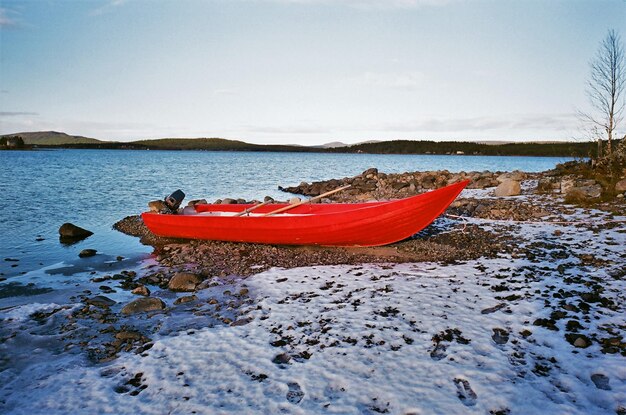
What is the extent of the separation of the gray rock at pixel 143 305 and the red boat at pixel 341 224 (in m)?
3.83

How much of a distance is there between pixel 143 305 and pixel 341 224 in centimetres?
472

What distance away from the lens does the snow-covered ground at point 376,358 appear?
12.6 ft

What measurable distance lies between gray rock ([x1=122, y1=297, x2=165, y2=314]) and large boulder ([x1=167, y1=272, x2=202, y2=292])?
0.89m

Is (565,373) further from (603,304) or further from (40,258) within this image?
(40,258)

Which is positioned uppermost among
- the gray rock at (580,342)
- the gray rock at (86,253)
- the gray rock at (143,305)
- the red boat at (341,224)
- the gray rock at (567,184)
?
the gray rock at (567,184)

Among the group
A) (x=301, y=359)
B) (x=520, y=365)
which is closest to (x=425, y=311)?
(x=520, y=365)

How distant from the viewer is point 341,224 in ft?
31.4

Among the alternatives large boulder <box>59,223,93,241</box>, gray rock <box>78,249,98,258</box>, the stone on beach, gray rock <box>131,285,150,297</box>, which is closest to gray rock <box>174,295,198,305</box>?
gray rock <box>131,285,150,297</box>

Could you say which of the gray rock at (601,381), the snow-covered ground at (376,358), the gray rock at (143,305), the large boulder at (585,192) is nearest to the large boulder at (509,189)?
the large boulder at (585,192)

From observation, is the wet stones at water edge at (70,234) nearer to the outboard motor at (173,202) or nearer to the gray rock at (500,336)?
the outboard motor at (173,202)

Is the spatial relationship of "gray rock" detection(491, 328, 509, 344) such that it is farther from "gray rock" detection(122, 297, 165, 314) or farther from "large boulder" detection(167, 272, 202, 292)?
"large boulder" detection(167, 272, 202, 292)

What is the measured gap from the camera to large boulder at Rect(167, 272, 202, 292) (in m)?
7.54

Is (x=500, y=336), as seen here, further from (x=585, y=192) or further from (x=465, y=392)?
(x=585, y=192)

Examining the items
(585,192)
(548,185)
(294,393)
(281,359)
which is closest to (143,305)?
(281,359)
